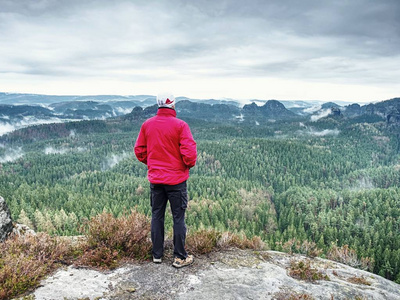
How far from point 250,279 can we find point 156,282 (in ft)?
9.99

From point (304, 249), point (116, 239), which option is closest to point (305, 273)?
point (116, 239)

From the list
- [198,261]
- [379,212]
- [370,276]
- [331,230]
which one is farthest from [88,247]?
[379,212]

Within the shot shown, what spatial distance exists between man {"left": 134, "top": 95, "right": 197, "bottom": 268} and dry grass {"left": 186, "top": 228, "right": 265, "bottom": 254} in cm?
116

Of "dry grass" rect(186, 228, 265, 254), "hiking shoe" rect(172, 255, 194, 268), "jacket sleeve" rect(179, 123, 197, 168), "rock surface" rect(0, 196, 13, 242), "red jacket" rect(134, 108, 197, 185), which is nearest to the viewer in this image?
"jacket sleeve" rect(179, 123, 197, 168)

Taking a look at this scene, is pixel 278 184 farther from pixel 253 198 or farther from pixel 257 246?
pixel 257 246

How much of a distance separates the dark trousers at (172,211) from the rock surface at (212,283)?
62 centimetres

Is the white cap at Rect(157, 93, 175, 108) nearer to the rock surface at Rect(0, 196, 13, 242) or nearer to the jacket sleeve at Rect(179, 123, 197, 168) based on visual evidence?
the jacket sleeve at Rect(179, 123, 197, 168)

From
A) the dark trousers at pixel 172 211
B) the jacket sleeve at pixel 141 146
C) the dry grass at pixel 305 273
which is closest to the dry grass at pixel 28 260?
the dark trousers at pixel 172 211

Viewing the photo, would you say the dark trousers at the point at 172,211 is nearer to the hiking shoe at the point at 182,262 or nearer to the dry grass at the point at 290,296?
the hiking shoe at the point at 182,262

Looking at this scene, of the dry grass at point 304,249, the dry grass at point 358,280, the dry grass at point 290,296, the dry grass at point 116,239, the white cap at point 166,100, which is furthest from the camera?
the dry grass at point 304,249

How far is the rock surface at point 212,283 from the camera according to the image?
7.17 metres

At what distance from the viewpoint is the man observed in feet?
27.5

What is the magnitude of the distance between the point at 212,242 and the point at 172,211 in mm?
2767

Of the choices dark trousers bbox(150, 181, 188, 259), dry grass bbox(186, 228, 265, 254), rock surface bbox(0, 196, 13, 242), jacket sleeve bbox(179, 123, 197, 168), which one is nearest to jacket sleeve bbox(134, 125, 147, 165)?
dark trousers bbox(150, 181, 188, 259)
